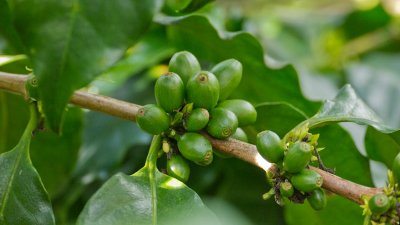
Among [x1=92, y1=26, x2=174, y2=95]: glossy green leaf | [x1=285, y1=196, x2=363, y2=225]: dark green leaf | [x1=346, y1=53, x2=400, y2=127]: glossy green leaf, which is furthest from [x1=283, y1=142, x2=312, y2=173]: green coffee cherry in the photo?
[x1=346, y1=53, x2=400, y2=127]: glossy green leaf

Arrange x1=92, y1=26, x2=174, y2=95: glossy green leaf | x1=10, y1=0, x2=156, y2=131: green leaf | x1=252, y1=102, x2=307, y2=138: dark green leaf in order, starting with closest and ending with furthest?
x1=10, y1=0, x2=156, y2=131: green leaf < x1=252, y1=102, x2=307, y2=138: dark green leaf < x1=92, y1=26, x2=174, y2=95: glossy green leaf

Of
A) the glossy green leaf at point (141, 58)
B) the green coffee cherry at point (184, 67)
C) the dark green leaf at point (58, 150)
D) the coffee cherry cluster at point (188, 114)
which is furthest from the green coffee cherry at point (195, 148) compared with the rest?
the glossy green leaf at point (141, 58)

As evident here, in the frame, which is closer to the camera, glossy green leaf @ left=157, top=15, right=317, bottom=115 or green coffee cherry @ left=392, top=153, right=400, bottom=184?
green coffee cherry @ left=392, top=153, right=400, bottom=184

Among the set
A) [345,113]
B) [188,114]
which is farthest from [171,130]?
[345,113]

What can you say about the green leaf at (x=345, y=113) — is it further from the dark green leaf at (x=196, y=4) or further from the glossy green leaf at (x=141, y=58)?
the glossy green leaf at (x=141, y=58)

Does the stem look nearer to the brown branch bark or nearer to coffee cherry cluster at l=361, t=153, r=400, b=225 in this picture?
the brown branch bark

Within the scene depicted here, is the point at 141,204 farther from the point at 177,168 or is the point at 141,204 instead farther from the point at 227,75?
the point at 227,75

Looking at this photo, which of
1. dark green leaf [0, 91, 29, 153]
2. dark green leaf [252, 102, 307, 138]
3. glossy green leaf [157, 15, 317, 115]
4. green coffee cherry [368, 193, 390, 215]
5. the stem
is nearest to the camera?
green coffee cherry [368, 193, 390, 215]

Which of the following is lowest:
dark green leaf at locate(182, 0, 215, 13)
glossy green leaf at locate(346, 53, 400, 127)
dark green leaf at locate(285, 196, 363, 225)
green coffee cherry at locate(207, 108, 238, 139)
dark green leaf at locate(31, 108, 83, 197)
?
glossy green leaf at locate(346, 53, 400, 127)

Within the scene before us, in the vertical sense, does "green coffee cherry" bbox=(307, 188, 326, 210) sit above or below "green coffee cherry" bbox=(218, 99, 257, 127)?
below
